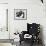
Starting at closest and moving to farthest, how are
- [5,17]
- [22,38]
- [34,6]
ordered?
[22,38]
[34,6]
[5,17]

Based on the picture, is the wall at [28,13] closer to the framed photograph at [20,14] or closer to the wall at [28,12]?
the wall at [28,12]

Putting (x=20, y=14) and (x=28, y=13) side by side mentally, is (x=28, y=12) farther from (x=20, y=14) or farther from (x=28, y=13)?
(x=20, y=14)

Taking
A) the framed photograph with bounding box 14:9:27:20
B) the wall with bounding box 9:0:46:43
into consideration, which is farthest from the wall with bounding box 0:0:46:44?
the framed photograph with bounding box 14:9:27:20

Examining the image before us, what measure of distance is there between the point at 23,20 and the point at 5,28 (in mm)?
915

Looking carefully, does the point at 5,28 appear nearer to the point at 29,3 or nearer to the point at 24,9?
the point at 24,9

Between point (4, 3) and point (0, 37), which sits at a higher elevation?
point (4, 3)

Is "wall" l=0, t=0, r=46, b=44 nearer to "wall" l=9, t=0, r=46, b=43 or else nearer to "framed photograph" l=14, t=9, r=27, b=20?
"wall" l=9, t=0, r=46, b=43

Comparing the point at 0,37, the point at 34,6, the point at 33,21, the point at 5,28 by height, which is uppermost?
the point at 34,6

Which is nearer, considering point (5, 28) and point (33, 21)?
point (33, 21)

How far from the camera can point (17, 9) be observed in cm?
457

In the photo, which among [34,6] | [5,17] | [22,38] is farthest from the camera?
[5,17]

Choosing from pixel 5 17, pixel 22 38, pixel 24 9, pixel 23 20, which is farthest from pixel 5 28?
→ pixel 22 38

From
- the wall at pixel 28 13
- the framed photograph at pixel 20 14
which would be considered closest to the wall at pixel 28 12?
the wall at pixel 28 13

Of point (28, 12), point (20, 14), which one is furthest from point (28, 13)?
point (20, 14)
